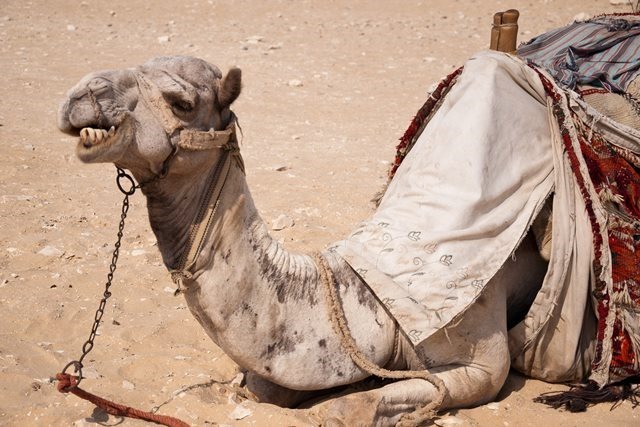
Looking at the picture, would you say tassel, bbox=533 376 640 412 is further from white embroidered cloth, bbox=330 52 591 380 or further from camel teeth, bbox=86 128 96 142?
camel teeth, bbox=86 128 96 142

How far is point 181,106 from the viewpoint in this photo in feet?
9.99

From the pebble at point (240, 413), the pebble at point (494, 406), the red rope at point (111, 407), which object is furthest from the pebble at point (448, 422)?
the red rope at point (111, 407)

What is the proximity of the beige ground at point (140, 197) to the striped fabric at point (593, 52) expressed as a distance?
183 cm

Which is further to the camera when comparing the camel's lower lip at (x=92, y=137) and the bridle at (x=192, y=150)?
the bridle at (x=192, y=150)

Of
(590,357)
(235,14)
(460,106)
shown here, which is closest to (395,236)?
(460,106)

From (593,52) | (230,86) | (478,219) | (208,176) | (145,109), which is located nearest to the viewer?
(145,109)

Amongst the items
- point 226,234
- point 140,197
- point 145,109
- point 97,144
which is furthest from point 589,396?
point 140,197

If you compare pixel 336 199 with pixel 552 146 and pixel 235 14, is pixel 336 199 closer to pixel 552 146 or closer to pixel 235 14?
pixel 552 146

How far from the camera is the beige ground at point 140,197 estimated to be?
388 cm

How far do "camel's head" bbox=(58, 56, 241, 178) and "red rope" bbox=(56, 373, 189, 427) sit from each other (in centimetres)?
103

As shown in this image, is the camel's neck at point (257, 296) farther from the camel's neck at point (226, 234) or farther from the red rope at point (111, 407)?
the red rope at point (111, 407)

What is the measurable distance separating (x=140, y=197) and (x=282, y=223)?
145 cm

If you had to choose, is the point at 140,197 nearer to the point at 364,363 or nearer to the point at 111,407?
the point at 111,407

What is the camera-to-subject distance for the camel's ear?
306 centimetres
